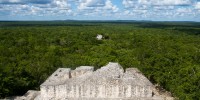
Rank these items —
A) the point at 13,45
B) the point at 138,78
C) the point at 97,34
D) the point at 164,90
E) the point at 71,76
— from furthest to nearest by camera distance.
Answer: the point at 97,34, the point at 13,45, the point at 164,90, the point at 71,76, the point at 138,78

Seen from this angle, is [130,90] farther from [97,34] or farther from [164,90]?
[97,34]

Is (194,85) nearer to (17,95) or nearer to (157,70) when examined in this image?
(157,70)

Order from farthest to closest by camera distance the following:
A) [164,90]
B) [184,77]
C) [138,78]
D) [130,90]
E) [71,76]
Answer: [164,90]
[184,77]
[71,76]
[138,78]
[130,90]

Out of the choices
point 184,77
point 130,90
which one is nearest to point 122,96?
point 130,90

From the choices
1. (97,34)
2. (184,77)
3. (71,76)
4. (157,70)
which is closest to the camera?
(71,76)

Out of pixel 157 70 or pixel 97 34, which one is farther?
pixel 97 34

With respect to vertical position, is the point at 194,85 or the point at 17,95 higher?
the point at 194,85

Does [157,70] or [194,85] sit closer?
[194,85]

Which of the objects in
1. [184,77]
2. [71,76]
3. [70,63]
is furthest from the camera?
[70,63]

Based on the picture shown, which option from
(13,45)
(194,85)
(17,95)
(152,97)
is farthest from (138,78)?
(13,45)
